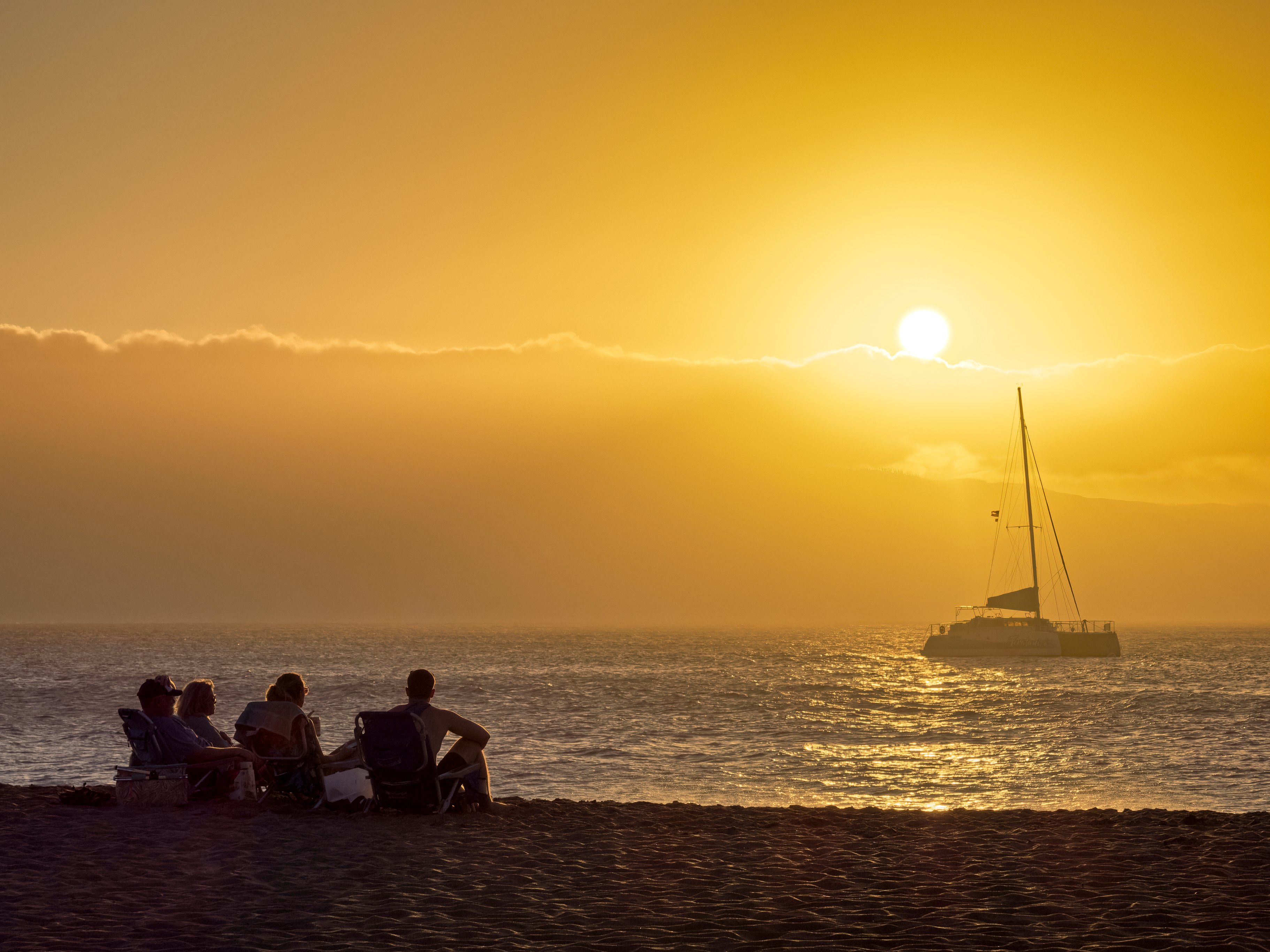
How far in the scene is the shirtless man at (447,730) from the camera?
11.5 m

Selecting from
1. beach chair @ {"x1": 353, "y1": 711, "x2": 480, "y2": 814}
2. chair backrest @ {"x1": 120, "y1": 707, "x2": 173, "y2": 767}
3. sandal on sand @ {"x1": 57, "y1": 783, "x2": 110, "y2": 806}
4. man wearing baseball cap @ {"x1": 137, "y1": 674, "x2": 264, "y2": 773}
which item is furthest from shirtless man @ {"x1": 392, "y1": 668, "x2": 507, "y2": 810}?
sandal on sand @ {"x1": 57, "y1": 783, "x2": 110, "y2": 806}

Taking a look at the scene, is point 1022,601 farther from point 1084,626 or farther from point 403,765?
point 403,765

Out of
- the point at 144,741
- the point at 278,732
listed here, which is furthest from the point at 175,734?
the point at 278,732

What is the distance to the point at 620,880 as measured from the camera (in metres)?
8.95

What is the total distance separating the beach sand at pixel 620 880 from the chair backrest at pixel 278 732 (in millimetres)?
642

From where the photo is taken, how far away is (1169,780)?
77.8 feet

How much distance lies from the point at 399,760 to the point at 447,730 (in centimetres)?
58

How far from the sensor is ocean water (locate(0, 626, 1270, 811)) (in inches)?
864

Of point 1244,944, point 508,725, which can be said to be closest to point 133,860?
point 1244,944

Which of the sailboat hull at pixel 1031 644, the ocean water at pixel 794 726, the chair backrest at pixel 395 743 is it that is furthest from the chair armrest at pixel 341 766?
the sailboat hull at pixel 1031 644

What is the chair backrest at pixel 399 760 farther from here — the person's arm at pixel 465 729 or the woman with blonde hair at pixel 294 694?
the woman with blonde hair at pixel 294 694

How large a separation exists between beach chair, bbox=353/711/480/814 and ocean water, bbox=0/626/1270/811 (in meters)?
7.53

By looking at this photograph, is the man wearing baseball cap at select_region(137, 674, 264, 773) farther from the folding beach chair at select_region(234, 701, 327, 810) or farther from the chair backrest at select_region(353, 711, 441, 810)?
the chair backrest at select_region(353, 711, 441, 810)

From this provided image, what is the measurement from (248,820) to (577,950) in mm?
5903
